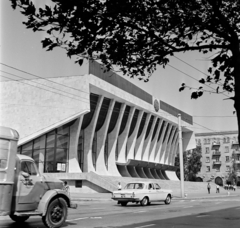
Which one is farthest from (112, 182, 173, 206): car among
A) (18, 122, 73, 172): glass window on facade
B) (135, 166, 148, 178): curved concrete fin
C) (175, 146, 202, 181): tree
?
(175, 146, 202, 181): tree

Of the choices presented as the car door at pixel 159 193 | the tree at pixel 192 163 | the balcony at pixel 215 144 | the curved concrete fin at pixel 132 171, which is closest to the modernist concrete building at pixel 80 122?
the curved concrete fin at pixel 132 171

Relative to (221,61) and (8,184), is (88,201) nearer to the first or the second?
(8,184)

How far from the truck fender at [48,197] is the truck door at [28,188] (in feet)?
0.52

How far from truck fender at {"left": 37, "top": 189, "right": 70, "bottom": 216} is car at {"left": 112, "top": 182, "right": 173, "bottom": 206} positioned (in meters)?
11.3

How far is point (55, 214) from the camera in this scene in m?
10.7

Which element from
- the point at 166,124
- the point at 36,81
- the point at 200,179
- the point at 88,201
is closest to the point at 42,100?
the point at 36,81

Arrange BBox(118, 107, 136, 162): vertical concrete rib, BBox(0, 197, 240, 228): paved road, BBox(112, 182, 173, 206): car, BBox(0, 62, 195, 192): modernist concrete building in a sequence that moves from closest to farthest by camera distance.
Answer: BBox(0, 197, 240, 228): paved road → BBox(112, 182, 173, 206): car → BBox(0, 62, 195, 192): modernist concrete building → BBox(118, 107, 136, 162): vertical concrete rib

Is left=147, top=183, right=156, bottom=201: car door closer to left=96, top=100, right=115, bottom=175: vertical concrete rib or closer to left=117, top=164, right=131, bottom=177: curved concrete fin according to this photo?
left=96, top=100, right=115, bottom=175: vertical concrete rib

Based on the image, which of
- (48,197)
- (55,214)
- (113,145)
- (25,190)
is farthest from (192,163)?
(25,190)

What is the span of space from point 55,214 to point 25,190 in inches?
47.8

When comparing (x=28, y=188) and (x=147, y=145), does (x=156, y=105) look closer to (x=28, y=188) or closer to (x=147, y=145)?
(x=147, y=145)

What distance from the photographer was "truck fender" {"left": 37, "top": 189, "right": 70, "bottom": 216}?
407 inches

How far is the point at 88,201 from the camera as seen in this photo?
27062 millimetres

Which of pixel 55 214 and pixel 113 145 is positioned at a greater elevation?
pixel 113 145
